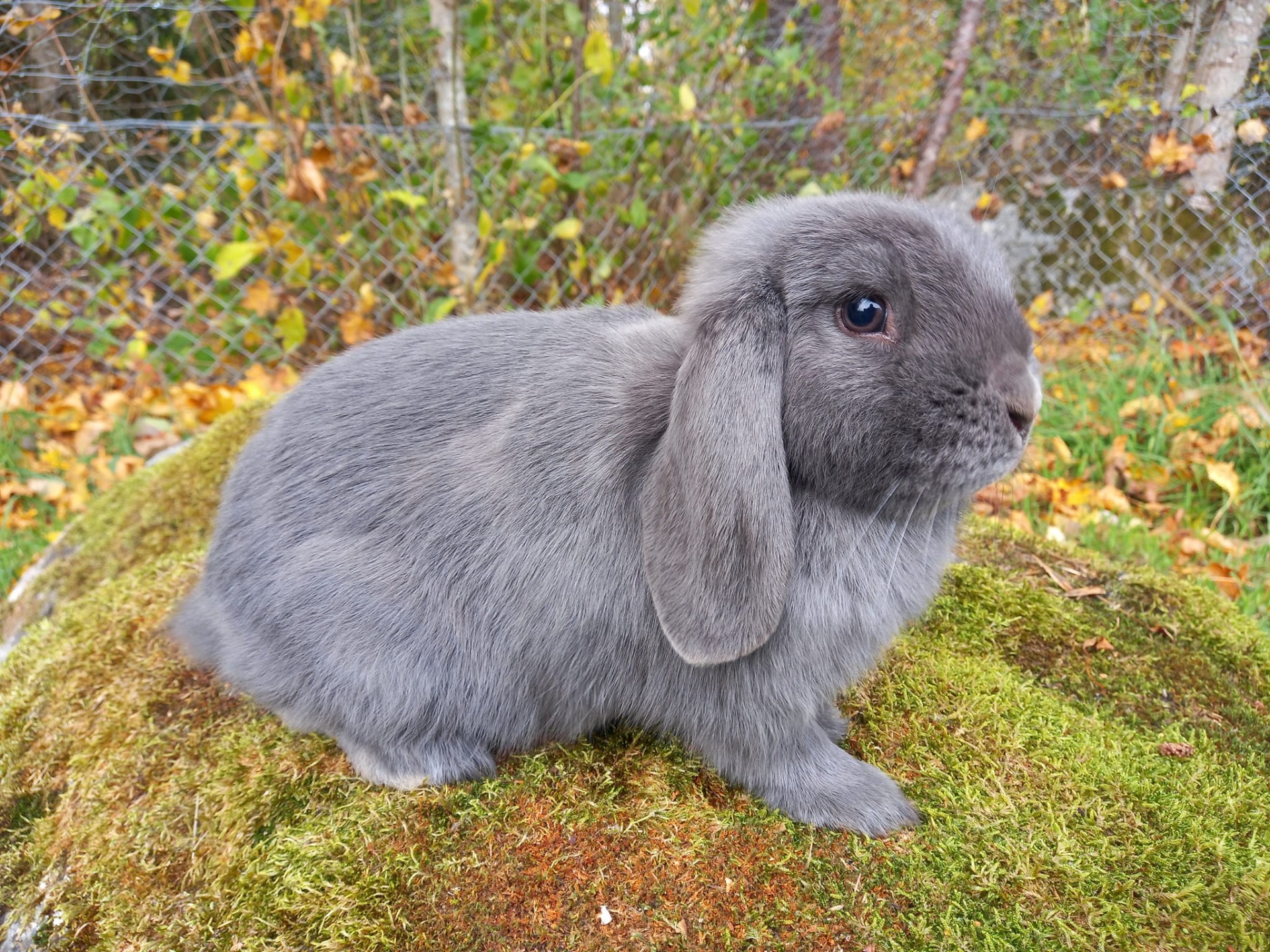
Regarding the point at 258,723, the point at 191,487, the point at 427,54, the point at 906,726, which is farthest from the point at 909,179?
the point at 258,723

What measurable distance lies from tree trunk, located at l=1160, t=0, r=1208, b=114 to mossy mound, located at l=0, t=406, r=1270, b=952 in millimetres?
4748

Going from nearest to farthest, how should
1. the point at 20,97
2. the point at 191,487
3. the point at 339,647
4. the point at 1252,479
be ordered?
the point at 339,647
the point at 191,487
the point at 1252,479
the point at 20,97

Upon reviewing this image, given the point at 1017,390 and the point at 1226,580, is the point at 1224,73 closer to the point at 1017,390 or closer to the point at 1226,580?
the point at 1226,580

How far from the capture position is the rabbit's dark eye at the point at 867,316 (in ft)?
5.53

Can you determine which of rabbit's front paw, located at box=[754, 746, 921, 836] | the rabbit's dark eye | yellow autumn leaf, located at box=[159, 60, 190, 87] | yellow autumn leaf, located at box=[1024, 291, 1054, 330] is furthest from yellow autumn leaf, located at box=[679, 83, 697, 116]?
rabbit's front paw, located at box=[754, 746, 921, 836]

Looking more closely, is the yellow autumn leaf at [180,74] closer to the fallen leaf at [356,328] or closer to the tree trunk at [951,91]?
the fallen leaf at [356,328]

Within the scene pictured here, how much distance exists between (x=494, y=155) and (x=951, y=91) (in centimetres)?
310

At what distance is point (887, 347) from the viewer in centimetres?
167

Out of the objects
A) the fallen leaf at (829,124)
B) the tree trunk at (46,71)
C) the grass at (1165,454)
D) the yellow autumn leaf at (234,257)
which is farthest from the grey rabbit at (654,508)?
the fallen leaf at (829,124)

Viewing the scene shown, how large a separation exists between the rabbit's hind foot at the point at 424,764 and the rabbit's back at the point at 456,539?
8 cm

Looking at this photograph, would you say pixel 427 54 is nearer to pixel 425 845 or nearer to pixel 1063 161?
pixel 1063 161

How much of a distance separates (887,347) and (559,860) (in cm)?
140

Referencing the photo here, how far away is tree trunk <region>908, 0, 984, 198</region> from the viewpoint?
5281 millimetres

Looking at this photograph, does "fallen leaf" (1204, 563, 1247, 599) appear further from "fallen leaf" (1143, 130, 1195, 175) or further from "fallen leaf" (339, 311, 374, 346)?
"fallen leaf" (339, 311, 374, 346)
